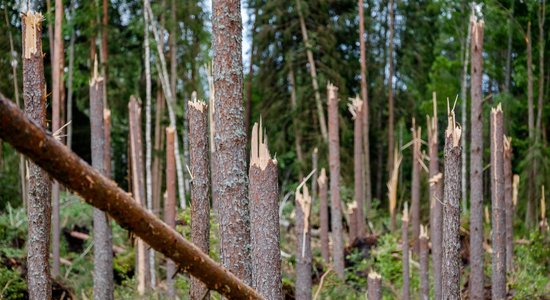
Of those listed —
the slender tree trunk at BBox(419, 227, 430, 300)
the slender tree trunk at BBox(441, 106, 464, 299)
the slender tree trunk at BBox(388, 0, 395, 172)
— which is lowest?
the slender tree trunk at BBox(419, 227, 430, 300)

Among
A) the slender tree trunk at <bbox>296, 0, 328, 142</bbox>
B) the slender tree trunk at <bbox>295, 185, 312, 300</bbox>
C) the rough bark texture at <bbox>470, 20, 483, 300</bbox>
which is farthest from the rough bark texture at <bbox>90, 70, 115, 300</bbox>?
the slender tree trunk at <bbox>296, 0, 328, 142</bbox>

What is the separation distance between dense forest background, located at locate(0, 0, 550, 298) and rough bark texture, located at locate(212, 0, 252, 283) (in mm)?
10397

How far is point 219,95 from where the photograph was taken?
5965 millimetres

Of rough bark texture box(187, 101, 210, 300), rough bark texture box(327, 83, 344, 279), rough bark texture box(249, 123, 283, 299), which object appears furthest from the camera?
rough bark texture box(327, 83, 344, 279)

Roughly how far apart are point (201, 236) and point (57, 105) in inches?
203

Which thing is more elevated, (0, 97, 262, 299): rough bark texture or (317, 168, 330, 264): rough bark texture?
(0, 97, 262, 299): rough bark texture

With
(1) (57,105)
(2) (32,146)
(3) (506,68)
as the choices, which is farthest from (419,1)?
(2) (32,146)

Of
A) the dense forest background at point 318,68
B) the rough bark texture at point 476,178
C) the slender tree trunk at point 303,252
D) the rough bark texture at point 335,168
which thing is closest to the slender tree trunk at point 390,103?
the dense forest background at point 318,68

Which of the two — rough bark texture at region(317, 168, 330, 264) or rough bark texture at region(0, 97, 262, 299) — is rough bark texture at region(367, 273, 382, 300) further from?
rough bark texture at region(317, 168, 330, 264)

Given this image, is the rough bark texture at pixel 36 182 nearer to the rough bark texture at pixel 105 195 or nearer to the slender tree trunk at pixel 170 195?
the rough bark texture at pixel 105 195

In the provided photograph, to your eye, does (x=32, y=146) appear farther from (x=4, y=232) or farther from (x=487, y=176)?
(x=487, y=176)

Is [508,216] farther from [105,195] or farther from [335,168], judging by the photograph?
[105,195]

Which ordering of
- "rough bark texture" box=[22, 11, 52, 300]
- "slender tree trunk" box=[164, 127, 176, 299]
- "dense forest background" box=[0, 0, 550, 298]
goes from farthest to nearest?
"dense forest background" box=[0, 0, 550, 298]
"slender tree trunk" box=[164, 127, 176, 299]
"rough bark texture" box=[22, 11, 52, 300]

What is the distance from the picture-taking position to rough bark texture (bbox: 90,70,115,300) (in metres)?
9.85
